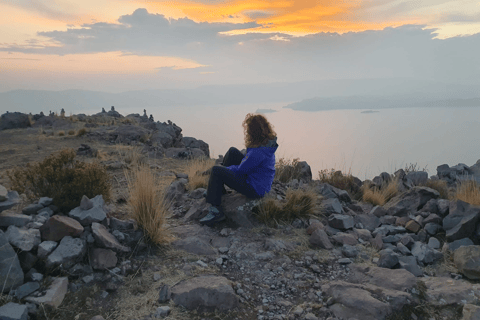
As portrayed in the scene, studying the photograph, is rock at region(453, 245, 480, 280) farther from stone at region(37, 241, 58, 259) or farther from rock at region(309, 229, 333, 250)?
stone at region(37, 241, 58, 259)

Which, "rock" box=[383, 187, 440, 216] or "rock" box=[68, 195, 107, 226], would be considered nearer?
"rock" box=[68, 195, 107, 226]

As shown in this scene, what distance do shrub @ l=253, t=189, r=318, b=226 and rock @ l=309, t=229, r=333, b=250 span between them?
2.25ft

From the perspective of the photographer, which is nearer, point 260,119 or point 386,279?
point 386,279

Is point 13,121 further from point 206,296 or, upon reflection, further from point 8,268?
point 206,296

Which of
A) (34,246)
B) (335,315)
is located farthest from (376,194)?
(34,246)

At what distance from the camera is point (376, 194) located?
8375mm

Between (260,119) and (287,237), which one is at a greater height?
(260,119)

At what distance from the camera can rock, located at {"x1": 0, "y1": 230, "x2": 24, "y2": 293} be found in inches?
134

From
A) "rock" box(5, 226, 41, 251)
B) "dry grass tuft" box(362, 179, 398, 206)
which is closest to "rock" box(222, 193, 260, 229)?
"rock" box(5, 226, 41, 251)

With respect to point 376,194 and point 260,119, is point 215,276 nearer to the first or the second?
point 260,119

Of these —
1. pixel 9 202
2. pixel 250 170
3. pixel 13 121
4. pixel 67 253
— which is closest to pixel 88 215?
pixel 67 253

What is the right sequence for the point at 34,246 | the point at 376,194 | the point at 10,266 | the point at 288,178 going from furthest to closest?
1. the point at 288,178
2. the point at 376,194
3. the point at 34,246
4. the point at 10,266

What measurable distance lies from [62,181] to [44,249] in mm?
1502

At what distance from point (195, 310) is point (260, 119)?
331 cm
